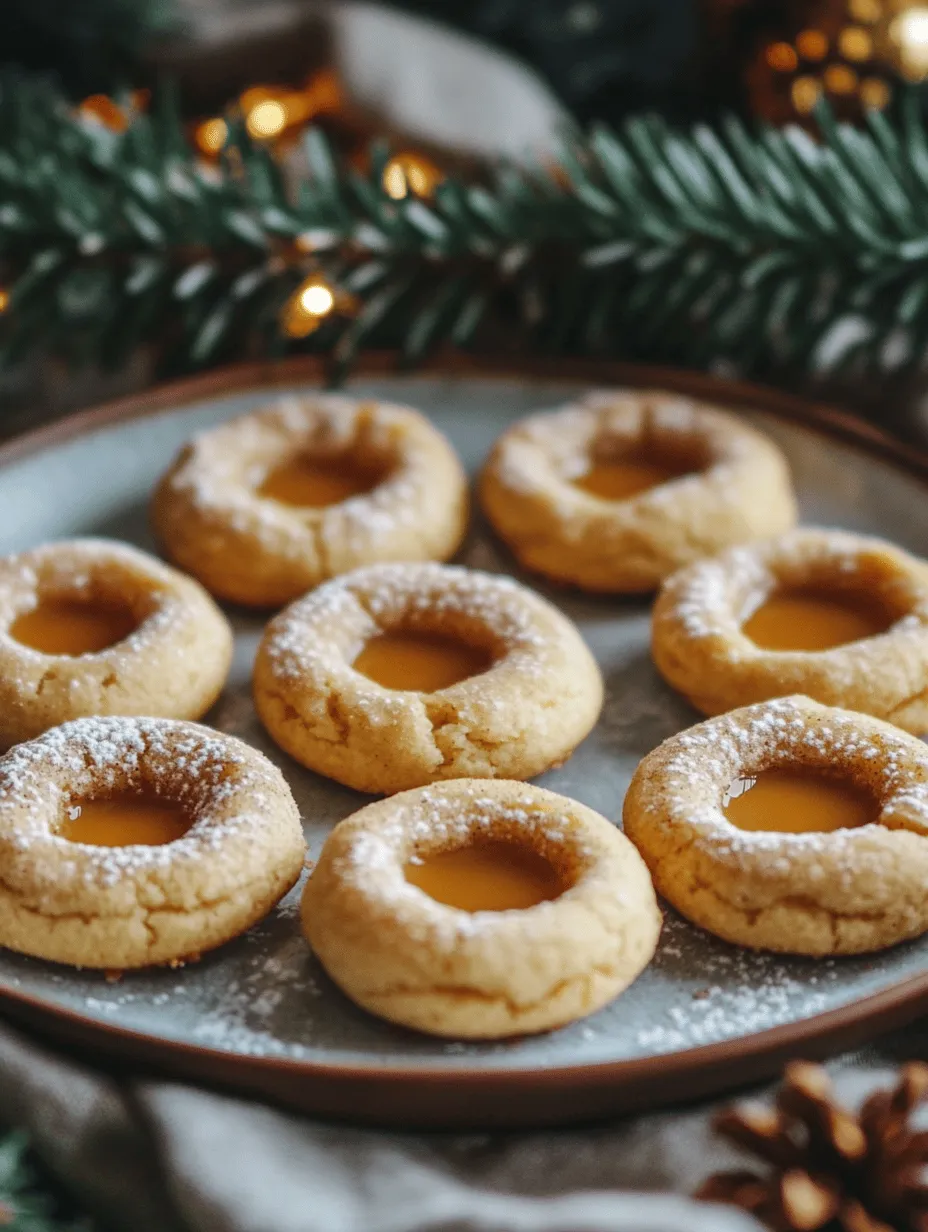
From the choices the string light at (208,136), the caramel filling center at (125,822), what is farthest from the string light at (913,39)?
the caramel filling center at (125,822)

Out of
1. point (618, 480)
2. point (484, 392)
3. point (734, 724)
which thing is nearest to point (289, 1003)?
point (734, 724)

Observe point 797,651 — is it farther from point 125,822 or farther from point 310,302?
point 310,302

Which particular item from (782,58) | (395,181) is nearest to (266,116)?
(395,181)

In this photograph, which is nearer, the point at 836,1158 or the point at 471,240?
the point at 836,1158

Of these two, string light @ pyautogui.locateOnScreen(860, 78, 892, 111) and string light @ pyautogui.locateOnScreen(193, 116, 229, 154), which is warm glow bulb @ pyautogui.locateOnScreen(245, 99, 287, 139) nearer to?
string light @ pyautogui.locateOnScreen(193, 116, 229, 154)

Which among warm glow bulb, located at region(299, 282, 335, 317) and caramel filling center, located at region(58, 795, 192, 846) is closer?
caramel filling center, located at region(58, 795, 192, 846)

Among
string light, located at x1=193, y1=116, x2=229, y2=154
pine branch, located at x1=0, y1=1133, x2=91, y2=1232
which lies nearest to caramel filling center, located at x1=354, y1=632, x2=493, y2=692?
pine branch, located at x1=0, y1=1133, x2=91, y2=1232

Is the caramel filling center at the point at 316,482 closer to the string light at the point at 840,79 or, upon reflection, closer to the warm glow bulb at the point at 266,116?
the warm glow bulb at the point at 266,116
